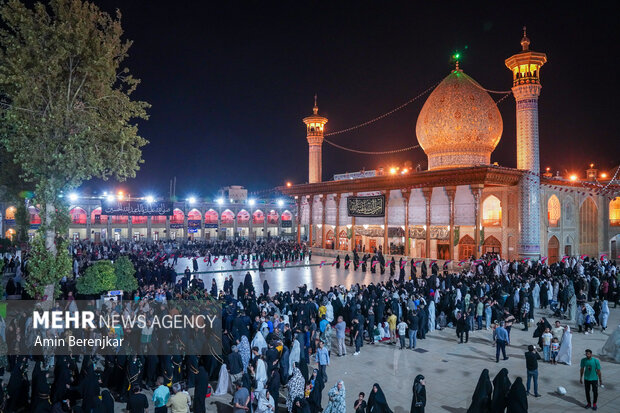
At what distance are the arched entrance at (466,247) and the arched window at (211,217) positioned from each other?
3742 centimetres

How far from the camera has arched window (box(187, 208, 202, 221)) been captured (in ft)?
178

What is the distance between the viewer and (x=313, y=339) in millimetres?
9562

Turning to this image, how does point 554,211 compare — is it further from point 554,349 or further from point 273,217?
point 273,217

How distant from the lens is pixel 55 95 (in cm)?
1113

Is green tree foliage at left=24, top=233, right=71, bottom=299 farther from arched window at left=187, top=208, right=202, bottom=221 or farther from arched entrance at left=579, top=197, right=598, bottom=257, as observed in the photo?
arched window at left=187, top=208, right=202, bottom=221

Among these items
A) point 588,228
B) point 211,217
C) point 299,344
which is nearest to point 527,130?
point 588,228

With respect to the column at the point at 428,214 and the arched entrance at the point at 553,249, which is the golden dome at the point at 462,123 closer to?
the column at the point at 428,214

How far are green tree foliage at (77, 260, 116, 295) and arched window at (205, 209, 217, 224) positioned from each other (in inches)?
1702

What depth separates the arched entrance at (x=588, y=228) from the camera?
86.2 feet

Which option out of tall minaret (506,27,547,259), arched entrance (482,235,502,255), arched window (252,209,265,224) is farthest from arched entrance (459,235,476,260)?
arched window (252,209,265,224)

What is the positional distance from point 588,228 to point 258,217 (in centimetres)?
4230

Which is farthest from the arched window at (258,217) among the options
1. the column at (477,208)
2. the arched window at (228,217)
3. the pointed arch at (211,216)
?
the column at (477,208)

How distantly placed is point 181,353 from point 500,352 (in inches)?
292

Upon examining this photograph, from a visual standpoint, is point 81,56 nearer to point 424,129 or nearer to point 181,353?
point 181,353
